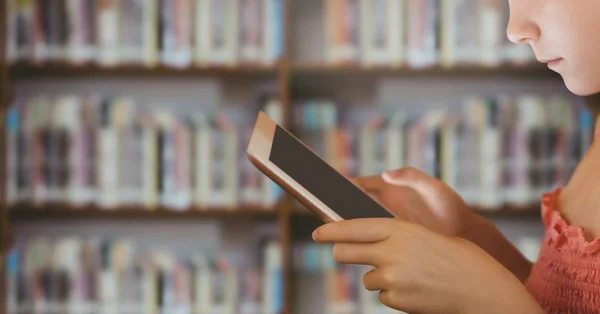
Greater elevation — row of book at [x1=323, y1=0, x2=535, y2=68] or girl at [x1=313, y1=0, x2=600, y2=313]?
row of book at [x1=323, y1=0, x2=535, y2=68]

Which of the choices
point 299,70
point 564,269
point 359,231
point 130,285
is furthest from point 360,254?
point 130,285

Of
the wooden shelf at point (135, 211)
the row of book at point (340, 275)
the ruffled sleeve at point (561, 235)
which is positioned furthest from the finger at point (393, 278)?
the wooden shelf at point (135, 211)

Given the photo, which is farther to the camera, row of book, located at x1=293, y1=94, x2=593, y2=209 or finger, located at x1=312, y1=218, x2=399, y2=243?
row of book, located at x1=293, y1=94, x2=593, y2=209

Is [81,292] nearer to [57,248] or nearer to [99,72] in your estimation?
[57,248]

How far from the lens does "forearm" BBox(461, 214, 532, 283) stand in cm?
73

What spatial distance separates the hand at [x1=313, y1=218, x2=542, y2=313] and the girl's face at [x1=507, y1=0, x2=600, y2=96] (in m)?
0.17

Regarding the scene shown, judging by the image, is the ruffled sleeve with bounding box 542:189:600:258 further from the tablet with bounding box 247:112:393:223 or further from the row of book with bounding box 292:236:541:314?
the row of book with bounding box 292:236:541:314

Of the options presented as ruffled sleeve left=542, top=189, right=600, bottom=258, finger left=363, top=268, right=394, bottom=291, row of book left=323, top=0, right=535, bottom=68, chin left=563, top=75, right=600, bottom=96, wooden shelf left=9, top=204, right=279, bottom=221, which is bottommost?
wooden shelf left=9, top=204, right=279, bottom=221

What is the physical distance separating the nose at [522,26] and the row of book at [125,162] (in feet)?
6.02

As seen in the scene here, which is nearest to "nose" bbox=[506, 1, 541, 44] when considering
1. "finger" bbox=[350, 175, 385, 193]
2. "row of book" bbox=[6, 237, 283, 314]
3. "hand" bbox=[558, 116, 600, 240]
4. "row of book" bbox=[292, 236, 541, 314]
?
"hand" bbox=[558, 116, 600, 240]

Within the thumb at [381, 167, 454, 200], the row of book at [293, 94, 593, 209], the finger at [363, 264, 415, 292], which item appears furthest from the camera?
the row of book at [293, 94, 593, 209]

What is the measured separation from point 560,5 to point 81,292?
85.3 inches

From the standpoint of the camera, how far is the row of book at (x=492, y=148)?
7.73 ft

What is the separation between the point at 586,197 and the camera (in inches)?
23.1
